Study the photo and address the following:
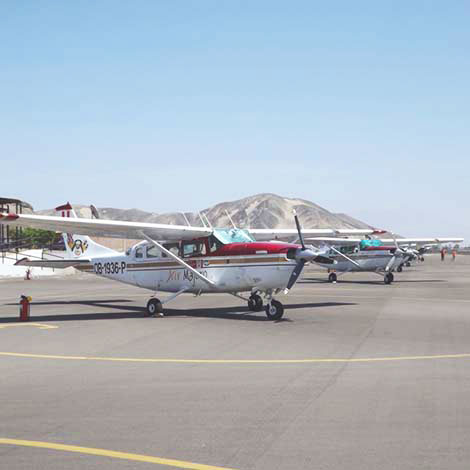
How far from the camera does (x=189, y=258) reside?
19.1 meters

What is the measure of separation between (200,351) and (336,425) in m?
5.63

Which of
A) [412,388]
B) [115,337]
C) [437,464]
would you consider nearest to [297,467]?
[437,464]

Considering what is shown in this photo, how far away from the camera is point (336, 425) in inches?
251

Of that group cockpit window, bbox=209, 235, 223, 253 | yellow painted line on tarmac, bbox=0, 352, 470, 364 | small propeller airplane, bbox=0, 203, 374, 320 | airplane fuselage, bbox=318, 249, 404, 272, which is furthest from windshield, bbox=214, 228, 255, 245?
airplane fuselage, bbox=318, 249, 404, 272

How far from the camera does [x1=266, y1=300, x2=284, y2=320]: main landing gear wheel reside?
16969mm

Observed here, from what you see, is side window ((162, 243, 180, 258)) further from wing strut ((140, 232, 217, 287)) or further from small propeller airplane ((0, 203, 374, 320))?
wing strut ((140, 232, 217, 287))

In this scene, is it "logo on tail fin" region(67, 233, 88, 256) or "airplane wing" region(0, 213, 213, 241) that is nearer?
"airplane wing" region(0, 213, 213, 241)

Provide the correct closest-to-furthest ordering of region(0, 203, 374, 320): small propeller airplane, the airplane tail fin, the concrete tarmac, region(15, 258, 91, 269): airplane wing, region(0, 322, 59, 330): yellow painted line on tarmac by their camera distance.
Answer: the concrete tarmac, region(0, 322, 59, 330): yellow painted line on tarmac, region(0, 203, 374, 320): small propeller airplane, region(15, 258, 91, 269): airplane wing, the airplane tail fin

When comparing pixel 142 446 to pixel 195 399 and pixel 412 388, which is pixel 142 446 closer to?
pixel 195 399

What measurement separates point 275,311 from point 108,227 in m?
5.69

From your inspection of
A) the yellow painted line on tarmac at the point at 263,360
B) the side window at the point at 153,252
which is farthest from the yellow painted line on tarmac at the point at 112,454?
the side window at the point at 153,252

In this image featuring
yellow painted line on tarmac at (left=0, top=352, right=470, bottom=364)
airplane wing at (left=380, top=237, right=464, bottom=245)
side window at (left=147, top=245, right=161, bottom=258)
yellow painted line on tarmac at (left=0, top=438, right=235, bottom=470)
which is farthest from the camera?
airplane wing at (left=380, top=237, right=464, bottom=245)

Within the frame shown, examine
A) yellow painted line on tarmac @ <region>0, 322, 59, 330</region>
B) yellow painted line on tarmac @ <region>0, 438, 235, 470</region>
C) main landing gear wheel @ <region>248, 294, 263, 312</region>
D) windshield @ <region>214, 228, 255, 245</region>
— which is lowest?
yellow painted line on tarmac @ <region>0, 322, 59, 330</region>

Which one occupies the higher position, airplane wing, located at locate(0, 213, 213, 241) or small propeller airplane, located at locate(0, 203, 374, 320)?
airplane wing, located at locate(0, 213, 213, 241)
